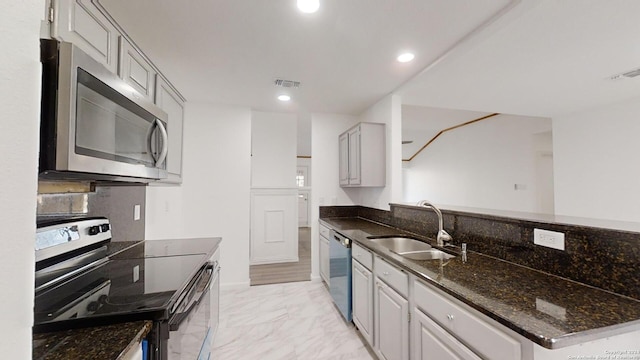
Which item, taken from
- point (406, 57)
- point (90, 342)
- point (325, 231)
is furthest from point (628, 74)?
point (90, 342)

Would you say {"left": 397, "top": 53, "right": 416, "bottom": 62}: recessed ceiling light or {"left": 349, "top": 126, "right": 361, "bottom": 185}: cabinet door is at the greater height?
{"left": 397, "top": 53, "right": 416, "bottom": 62}: recessed ceiling light

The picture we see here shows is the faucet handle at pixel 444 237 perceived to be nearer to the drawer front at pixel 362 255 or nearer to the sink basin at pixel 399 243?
the sink basin at pixel 399 243

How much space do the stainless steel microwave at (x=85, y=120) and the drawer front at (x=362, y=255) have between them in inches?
64.7

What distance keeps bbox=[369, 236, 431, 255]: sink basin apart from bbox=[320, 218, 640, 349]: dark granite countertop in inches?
28.5

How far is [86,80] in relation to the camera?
0.93 meters

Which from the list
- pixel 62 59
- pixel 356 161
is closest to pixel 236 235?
pixel 356 161

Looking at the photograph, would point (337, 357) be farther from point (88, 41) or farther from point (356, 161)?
point (88, 41)

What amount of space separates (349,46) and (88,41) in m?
1.59

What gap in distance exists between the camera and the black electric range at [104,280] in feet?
3.08

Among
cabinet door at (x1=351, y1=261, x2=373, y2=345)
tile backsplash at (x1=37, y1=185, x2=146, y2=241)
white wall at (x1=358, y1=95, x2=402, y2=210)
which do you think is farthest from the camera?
white wall at (x1=358, y1=95, x2=402, y2=210)

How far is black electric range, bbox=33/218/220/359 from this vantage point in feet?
3.08

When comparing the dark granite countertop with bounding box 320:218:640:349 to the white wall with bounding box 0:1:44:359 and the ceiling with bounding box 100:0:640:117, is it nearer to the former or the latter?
the white wall with bounding box 0:1:44:359

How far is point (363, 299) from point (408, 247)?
633 millimetres

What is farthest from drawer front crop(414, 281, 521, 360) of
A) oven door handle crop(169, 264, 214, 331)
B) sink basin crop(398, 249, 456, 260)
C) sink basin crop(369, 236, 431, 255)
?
oven door handle crop(169, 264, 214, 331)
